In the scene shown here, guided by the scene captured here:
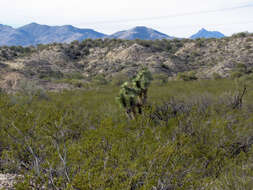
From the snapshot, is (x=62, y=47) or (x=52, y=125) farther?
(x=62, y=47)

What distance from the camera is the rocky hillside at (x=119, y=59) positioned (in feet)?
172

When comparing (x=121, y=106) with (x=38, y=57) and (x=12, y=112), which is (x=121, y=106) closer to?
(x=12, y=112)

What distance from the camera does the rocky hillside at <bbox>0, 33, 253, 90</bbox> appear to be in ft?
172

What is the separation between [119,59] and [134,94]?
143 feet

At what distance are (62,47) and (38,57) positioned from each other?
11714 mm

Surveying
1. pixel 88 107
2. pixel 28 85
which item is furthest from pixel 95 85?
pixel 88 107

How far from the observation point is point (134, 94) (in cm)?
2364

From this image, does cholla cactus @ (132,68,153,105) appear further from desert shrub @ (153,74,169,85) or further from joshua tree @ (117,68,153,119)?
desert shrub @ (153,74,169,85)

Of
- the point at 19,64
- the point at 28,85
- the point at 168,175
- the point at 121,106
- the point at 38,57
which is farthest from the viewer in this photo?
the point at 38,57

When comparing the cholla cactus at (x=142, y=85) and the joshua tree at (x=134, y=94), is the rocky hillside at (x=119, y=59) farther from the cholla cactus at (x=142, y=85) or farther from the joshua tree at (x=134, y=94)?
the joshua tree at (x=134, y=94)

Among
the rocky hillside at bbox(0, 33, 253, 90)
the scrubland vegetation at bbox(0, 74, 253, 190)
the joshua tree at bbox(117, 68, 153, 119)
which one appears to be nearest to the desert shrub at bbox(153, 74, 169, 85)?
the rocky hillside at bbox(0, 33, 253, 90)

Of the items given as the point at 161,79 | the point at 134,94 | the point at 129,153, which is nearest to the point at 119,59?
the point at 161,79

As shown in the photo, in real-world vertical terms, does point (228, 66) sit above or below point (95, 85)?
above

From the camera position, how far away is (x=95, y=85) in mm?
45250
